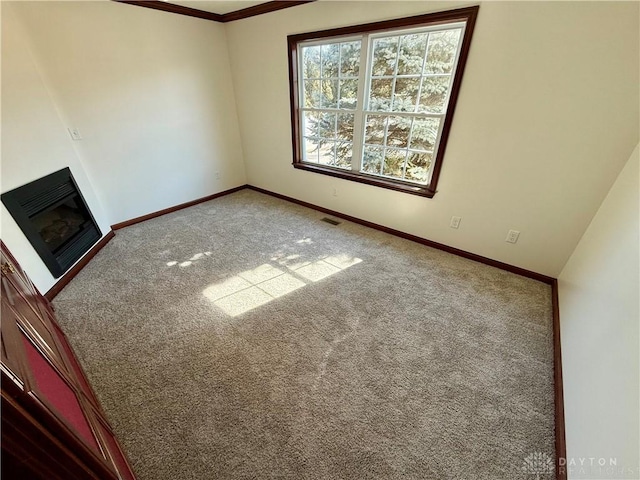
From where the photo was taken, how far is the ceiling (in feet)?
8.69

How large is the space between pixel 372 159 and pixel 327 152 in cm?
61

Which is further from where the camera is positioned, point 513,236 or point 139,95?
point 139,95

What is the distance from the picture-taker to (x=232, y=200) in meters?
3.79

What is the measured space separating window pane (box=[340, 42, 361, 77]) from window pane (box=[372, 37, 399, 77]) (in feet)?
0.60

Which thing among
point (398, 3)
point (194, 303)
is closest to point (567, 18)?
point (398, 3)

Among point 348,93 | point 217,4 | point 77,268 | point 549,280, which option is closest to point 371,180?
point 348,93

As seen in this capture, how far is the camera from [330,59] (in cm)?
271

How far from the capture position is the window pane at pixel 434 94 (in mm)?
2178

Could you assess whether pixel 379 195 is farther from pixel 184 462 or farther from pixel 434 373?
pixel 184 462

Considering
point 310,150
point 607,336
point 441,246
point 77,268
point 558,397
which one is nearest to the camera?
point 607,336

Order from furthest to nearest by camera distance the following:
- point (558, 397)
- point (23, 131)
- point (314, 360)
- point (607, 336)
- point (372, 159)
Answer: point (372, 159)
point (23, 131)
point (314, 360)
point (558, 397)
point (607, 336)

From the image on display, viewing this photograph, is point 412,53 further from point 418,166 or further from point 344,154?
point 344,154

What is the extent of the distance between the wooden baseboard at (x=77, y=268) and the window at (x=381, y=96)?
230 cm

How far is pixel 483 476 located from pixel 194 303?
191 centimetres
